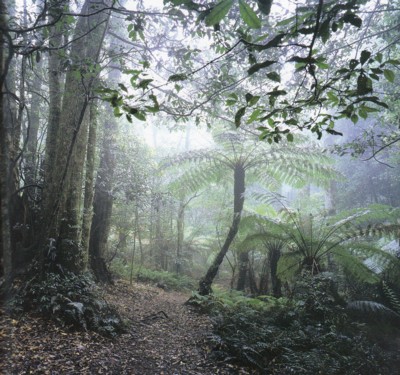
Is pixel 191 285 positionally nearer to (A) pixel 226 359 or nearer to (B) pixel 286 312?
(B) pixel 286 312

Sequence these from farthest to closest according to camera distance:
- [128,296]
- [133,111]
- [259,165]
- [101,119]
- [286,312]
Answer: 1. [259,165]
2. [101,119]
3. [128,296]
4. [286,312]
5. [133,111]

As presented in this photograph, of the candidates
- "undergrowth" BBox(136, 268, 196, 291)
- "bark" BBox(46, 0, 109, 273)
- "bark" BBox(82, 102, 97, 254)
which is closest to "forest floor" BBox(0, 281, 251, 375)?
"bark" BBox(46, 0, 109, 273)

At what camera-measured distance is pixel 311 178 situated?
304 inches

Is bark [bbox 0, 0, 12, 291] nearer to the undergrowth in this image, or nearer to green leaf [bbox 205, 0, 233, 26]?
green leaf [bbox 205, 0, 233, 26]

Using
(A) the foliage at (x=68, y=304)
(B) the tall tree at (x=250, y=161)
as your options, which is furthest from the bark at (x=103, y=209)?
(A) the foliage at (x=68, y=304)

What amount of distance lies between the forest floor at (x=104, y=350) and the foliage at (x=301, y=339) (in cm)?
26

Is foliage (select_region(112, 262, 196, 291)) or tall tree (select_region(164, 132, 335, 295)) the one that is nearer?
tall tree (select_region(164, 132, 335, 295))

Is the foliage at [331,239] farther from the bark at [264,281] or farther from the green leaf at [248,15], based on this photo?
the green leaf at [248,15]

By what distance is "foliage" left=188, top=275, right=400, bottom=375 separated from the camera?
3.03 m

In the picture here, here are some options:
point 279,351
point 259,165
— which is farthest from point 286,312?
point 259,165

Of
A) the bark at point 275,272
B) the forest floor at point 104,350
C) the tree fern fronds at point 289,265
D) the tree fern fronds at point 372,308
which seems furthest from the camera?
the bark at point 275,272

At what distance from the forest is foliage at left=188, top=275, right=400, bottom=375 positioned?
2 cm

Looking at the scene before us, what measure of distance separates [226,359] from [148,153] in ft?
27.5

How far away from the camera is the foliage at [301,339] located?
3.03m
